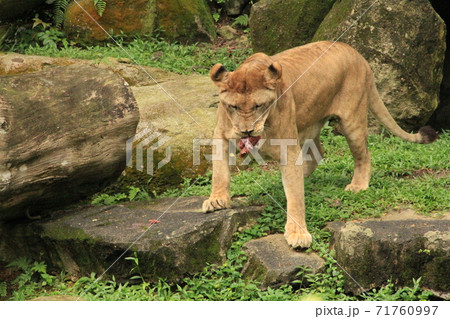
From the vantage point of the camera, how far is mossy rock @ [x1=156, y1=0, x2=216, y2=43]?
11.7 metres

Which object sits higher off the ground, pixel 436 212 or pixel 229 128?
pixel 229 128

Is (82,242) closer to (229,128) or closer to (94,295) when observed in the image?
(94,295)

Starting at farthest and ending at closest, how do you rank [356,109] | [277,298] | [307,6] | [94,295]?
1. [307,6]
2. [356,109]
3. [94,295]
4. [277,298]

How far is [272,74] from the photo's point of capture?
221 inches

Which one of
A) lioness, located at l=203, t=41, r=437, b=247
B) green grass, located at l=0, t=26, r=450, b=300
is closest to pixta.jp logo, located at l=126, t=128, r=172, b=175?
green grass, located at l=0, t=26, r=450, b=300

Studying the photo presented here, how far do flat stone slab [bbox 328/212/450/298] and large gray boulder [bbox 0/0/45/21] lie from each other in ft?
26.7

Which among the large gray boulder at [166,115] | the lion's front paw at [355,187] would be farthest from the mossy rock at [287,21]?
the lion's front paw at [355,187]

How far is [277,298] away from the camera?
205 inches

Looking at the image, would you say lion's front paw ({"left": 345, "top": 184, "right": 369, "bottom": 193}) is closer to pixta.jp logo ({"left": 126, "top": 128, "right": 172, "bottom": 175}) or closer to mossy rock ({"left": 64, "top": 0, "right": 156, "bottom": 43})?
pixta.jp logo ({"left": 126, "top": 128, "right": 172, "bottom": 175})

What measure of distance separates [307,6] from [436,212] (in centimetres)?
522

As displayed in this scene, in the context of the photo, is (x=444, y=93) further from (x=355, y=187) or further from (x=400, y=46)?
(x=355, y=187)

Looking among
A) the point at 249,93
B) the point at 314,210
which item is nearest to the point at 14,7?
the point at 249,93

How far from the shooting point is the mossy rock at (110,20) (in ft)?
37.5

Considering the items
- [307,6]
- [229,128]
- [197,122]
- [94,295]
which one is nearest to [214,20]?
[307,6]
